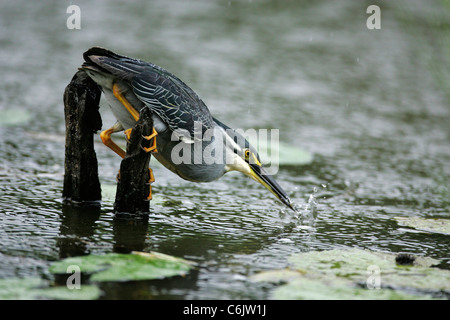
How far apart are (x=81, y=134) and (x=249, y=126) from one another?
3880 mm

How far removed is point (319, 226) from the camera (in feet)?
17.4

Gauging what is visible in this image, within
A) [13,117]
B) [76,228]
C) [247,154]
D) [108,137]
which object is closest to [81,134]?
[108,137]

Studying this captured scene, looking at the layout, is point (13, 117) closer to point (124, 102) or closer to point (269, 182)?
point (124, 102)

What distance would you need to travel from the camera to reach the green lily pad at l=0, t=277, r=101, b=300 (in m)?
3.43

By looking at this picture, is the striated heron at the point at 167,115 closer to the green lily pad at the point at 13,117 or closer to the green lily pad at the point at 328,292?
the green lily pad at the point at 328,292

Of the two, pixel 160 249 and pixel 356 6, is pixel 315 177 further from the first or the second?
pixel 356 6

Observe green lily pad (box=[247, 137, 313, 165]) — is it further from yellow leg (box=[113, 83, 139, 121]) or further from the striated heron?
yellow leg (box=[113, 83, 139, 121])

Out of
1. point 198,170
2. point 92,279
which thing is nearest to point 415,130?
point 198,170

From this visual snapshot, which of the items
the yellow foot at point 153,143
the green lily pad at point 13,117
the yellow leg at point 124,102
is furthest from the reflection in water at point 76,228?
the green lily pad at point 13,117

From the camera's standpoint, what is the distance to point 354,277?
409 cm

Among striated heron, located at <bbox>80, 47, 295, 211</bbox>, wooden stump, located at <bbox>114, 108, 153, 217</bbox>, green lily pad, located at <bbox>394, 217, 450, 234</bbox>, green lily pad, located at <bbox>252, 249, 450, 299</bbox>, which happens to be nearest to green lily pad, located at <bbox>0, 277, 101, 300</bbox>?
green lily pad, located at <bbox>252, 249, 450, 299</bbox>

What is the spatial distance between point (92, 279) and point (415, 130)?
6598 mm
